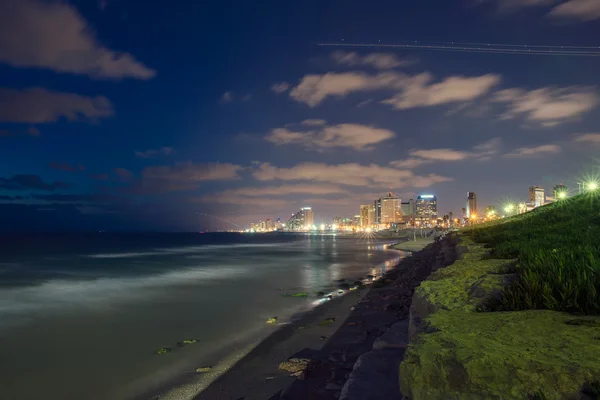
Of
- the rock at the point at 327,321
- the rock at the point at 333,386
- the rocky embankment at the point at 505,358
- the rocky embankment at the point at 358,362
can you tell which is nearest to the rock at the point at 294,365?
the rocky embankment at the point at 358,362

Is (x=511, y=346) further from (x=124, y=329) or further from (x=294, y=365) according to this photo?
(x=124, y=329)

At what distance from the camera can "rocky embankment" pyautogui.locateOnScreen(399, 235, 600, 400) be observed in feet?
11.0

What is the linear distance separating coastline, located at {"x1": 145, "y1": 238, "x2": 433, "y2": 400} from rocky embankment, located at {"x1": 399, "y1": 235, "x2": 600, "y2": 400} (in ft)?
14.1

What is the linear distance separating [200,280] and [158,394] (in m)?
28.4

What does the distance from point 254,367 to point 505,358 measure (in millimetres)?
8870

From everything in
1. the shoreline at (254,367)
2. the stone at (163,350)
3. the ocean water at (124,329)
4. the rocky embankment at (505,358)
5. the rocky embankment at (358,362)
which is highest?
the rocky embankment at (505,358)

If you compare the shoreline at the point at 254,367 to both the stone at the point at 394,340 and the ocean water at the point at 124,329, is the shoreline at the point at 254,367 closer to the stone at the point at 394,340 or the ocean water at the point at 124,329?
the ocean water at the point at 124,329

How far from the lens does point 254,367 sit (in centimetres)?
1095

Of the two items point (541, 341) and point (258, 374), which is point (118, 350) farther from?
point (541, 341)

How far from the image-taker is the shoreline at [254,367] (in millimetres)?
9523

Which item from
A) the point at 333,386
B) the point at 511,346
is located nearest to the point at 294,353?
the point at 333,386

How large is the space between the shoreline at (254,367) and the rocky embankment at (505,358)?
19.6 ft

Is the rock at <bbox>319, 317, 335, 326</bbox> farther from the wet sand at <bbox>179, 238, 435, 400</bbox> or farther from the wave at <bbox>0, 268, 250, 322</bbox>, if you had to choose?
the wave at <bbox>0, 268, 250, 322</bbox>

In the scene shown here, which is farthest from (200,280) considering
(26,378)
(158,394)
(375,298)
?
(158,394)
